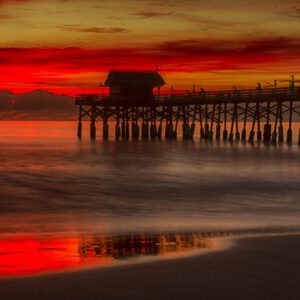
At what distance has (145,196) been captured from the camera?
22.4 m

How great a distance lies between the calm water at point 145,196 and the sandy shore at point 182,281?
9.06ft

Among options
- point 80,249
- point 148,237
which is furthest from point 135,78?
point 80,249

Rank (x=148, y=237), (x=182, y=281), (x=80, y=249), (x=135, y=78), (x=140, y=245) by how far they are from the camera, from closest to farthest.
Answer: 1. (x=182, y=281)
2. (x=80, y=249)
3. (x=140, y=245)
4. (x=148, y=237)
5. (x=135, y=78)

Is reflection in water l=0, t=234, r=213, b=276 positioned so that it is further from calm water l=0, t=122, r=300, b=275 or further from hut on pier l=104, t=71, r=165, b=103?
hut on pier l=104, t=71, r=165, b=103

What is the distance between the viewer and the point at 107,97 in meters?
73.9

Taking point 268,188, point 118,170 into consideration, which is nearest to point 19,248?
point 268,188

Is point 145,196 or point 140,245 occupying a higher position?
point 140,245

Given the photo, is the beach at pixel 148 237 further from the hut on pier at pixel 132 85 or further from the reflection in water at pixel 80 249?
the hut on pier at pixel 132 85

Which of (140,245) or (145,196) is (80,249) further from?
(145,196)

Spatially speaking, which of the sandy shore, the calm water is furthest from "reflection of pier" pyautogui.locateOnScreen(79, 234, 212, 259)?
the sandy shore

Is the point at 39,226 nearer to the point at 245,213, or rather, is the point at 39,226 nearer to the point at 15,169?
the point at 245,213

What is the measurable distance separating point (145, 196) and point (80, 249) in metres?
11.2

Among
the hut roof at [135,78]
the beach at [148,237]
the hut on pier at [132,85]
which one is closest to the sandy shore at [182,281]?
the beach at [148,237]

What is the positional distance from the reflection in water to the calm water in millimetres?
301
